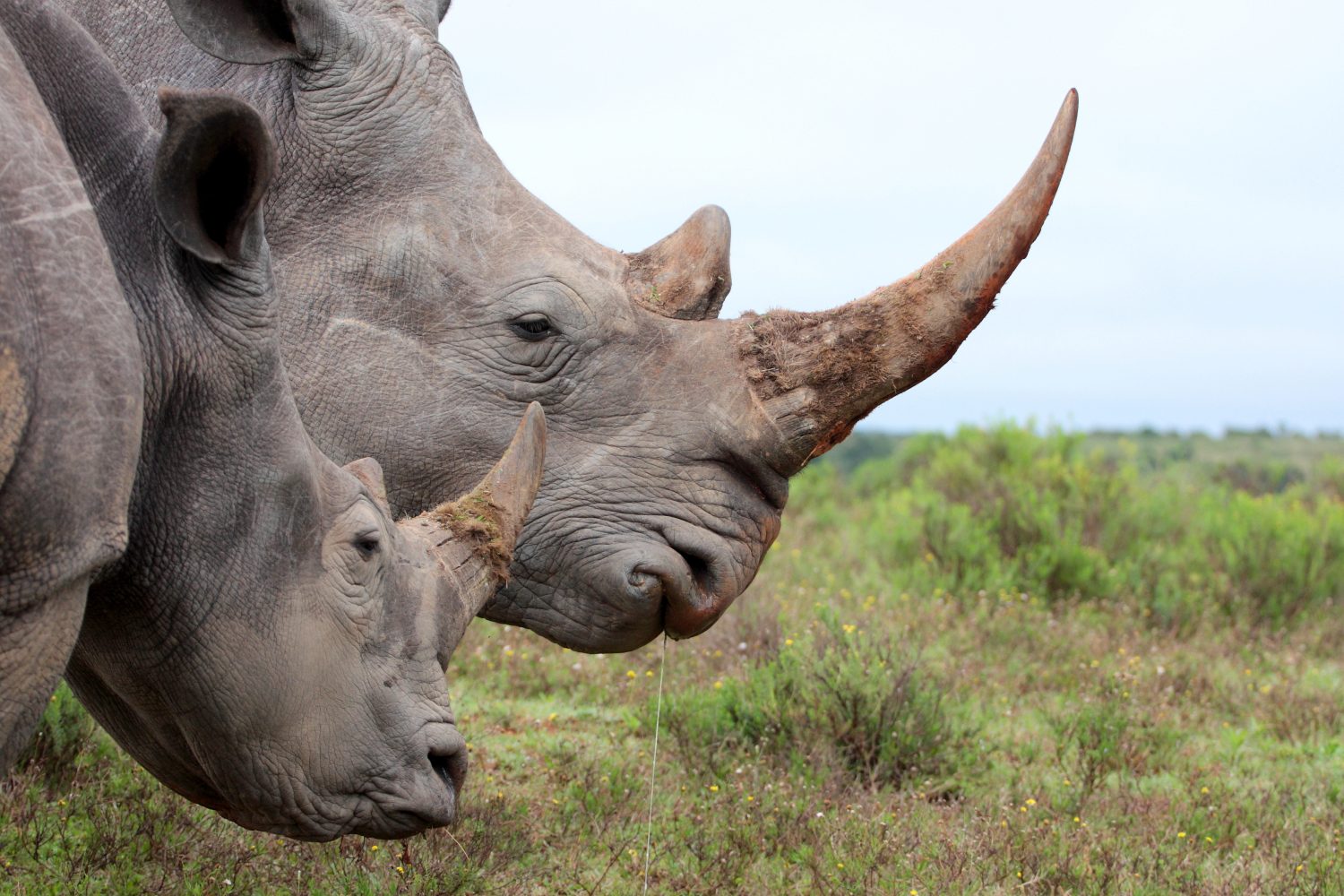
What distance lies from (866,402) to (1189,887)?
6.31ft

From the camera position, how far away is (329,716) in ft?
9.67

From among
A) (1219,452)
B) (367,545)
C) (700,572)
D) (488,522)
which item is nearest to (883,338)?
(700,572)

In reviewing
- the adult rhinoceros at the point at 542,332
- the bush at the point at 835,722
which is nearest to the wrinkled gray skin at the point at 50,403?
the adult rhinoceros at the point at 542,332

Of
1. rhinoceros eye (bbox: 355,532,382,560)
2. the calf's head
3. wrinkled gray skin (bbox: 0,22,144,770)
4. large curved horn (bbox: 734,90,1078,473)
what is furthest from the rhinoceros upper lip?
wrinkled gray skin (bbox: 0,22,144,770)

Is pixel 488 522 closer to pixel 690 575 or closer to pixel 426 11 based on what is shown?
pixel 690 575

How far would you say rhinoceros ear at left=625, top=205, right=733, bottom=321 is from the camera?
163 inches

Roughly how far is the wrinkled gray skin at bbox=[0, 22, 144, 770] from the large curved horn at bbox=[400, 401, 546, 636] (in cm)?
85

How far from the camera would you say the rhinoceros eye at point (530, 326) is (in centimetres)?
406

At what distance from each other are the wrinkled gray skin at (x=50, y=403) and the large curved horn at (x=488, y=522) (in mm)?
848

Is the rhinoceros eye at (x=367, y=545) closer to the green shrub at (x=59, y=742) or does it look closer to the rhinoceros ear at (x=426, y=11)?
the rhinoceros ear at (x=426, y=11)

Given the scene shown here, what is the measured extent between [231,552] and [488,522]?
0.63 m

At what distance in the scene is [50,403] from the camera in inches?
94.0

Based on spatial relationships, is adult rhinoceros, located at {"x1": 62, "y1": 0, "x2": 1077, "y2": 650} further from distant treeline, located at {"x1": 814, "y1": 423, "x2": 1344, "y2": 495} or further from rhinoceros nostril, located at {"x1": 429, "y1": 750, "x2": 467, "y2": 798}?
distant treeline, located at {"x1": 814, "y1": 423, "x2": 1344, "y2": 495}

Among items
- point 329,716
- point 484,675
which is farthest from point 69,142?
point 484,675
